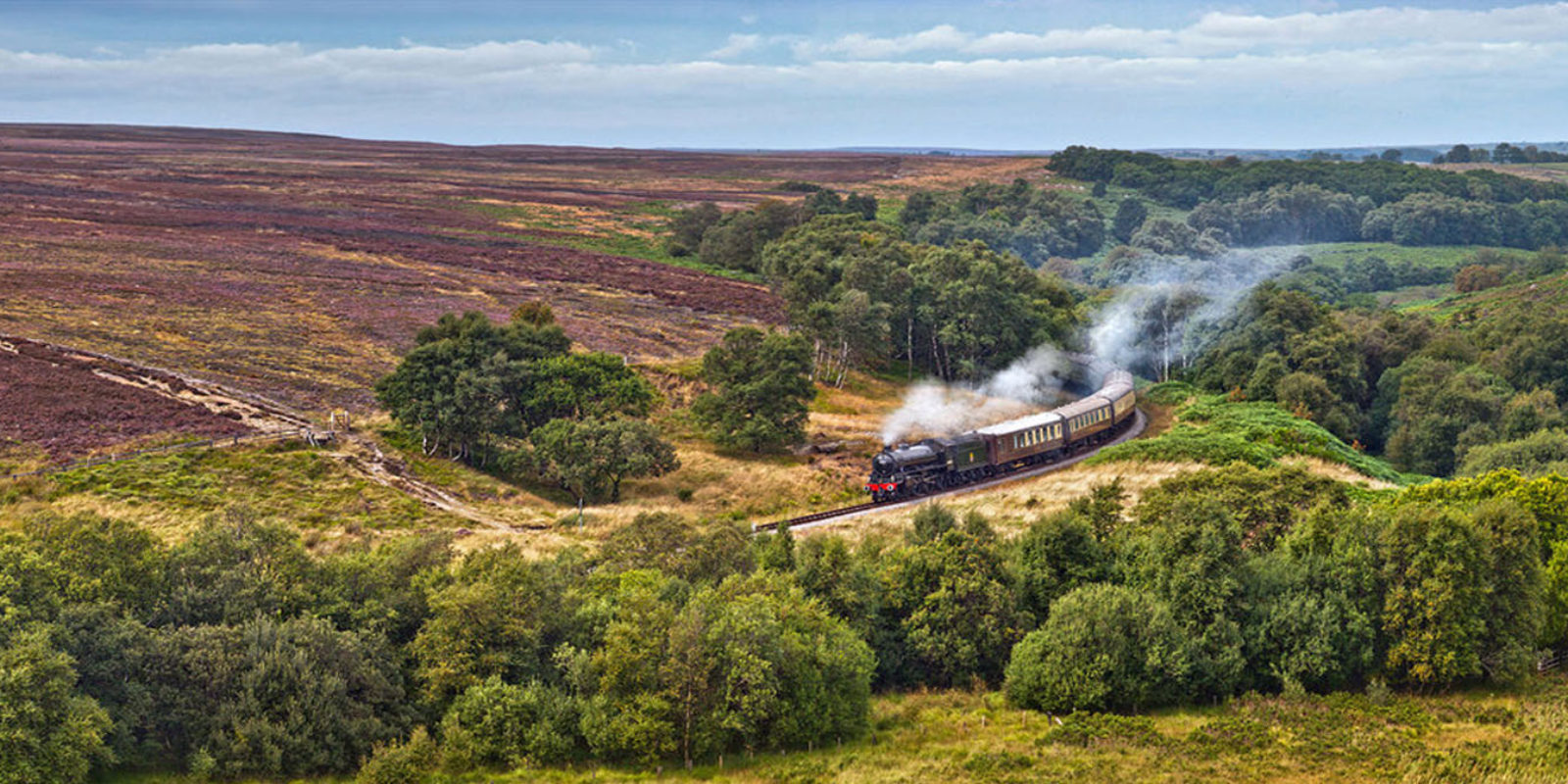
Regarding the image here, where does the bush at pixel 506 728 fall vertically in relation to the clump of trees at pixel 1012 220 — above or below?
below

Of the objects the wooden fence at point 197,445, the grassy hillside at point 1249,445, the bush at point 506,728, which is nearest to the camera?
the bush at point 506,728

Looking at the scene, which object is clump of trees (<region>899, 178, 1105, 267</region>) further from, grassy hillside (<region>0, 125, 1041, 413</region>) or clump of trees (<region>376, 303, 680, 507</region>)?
clump of trees (<region>376, 303, 680, 507</region>)

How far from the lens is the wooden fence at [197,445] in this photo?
57412 millimetres

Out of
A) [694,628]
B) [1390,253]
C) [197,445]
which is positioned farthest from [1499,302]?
[197,445]

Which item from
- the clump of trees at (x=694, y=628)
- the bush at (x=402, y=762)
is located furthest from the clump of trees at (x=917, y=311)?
the bush at (x=402, y=762)

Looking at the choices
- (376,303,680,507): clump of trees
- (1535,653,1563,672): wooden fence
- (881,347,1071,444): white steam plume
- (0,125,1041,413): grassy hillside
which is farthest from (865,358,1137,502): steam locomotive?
(0,125,1041,413): grassy hillside

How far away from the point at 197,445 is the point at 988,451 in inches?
1801

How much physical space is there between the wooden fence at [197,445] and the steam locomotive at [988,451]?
1313 inches

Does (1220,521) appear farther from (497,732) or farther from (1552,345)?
(1552,345)

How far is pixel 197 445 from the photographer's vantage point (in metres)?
62.2

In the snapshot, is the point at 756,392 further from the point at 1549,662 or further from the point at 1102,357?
the point at 1549,662

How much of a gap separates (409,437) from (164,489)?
50.2 feet

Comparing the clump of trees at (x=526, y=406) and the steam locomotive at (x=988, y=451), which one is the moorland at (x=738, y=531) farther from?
the steam locomotive at (x=988, y=451)

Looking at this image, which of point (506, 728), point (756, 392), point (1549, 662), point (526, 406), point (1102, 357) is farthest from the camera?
point (1102, 357)
